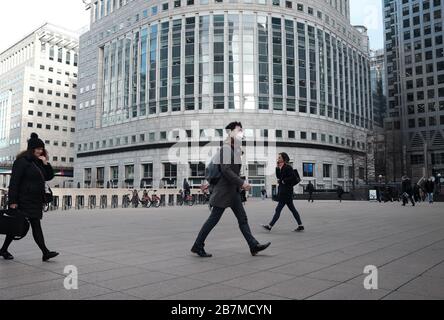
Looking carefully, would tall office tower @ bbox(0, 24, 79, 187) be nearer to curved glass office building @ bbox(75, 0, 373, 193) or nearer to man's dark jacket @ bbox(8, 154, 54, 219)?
curved glass office building @ bbox(75, 0, 373, 193)

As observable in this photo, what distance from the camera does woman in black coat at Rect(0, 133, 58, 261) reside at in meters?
5.33

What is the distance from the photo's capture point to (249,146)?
187 feet

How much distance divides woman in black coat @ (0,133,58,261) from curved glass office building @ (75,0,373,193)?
2012 inches

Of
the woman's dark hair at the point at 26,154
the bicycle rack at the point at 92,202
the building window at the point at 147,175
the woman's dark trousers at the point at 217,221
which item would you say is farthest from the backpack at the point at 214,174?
the building window at the point at 147,175

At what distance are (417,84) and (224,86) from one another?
51817mm

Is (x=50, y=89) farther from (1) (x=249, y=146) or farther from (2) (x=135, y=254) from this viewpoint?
(2) (x=135, y=254)

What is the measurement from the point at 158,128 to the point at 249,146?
16.1 m

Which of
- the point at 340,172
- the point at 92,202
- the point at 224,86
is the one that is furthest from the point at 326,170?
the point at 92,202

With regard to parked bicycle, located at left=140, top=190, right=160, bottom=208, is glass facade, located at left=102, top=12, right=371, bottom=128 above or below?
above

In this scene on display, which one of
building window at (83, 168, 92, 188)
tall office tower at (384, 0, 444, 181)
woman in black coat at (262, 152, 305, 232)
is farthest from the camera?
tall office tower at (384, 0, 444, 181)

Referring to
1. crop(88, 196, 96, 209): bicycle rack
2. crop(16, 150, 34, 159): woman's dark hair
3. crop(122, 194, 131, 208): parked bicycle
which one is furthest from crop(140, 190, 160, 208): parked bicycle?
crop(16, 150, 34, 159): woman's dark hair

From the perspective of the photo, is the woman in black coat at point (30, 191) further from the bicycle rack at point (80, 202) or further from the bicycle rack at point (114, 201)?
the bicycle rack at point (114, 201)

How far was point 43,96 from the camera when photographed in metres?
105

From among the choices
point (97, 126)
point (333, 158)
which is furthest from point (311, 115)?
point (97, 126)
